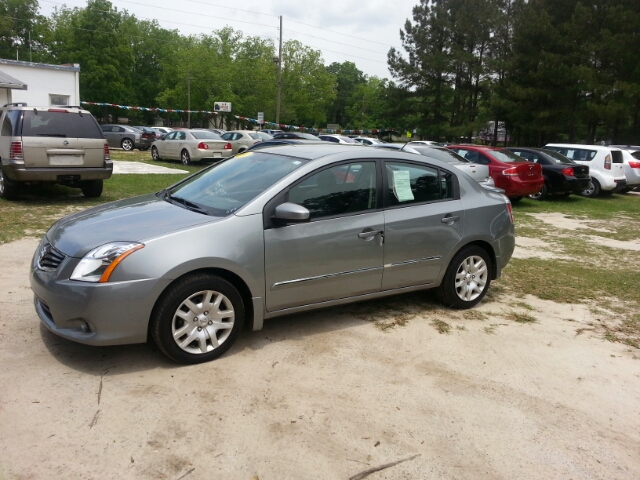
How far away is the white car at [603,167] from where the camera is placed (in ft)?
55.9

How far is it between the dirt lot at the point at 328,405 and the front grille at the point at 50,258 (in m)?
0.65

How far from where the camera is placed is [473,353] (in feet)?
14.8

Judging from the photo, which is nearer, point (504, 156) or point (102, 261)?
point (102, 261)

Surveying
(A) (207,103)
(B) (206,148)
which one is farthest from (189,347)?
(A) (207,103)

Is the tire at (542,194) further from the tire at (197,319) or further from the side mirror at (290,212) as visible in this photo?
the tire at (197,319)

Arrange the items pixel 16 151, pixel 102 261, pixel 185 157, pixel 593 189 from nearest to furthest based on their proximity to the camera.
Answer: pixel 102 261
pixel 16 151
pixel 593 189
pixel 185 157

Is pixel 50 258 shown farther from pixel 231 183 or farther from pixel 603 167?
pixel 603 167

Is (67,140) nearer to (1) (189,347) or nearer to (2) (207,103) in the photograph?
(1) (189,347)

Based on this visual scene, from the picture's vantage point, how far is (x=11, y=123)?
31.9 ft

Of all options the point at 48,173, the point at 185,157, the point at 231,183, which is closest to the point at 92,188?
the point at 48,173

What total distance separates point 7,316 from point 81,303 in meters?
1.56

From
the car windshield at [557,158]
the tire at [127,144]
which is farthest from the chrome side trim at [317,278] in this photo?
the tire at [127,144]

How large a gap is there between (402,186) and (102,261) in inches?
106

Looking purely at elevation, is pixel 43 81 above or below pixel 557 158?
above
